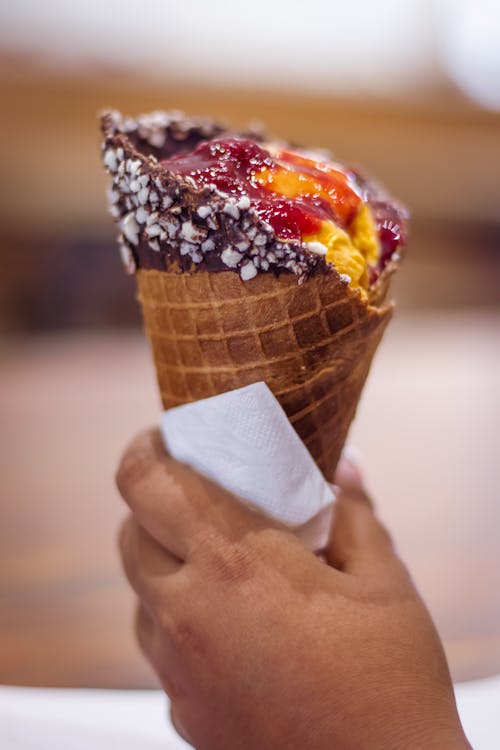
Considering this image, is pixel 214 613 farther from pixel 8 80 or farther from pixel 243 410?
pixel 8 80

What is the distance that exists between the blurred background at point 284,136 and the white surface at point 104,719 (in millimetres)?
506

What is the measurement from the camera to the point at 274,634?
732 millimetres

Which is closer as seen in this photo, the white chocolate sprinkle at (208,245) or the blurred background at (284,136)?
the white chocolate sprinkle at (208,245)

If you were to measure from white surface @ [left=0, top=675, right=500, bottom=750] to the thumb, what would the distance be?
0.29 m

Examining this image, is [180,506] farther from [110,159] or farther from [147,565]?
[110,159]

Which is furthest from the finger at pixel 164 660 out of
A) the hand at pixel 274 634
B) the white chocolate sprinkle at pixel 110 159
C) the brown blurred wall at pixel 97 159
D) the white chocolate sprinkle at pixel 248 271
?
the brown blurred wall at pixel 97 159

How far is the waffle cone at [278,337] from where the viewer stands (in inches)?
31.6

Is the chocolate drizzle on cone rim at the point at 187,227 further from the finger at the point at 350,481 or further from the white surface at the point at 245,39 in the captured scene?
the white surface at the point at 245,39

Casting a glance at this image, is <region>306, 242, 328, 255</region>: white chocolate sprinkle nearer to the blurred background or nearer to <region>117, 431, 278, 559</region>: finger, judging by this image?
<region>117, 431, 278, 559</region>: finger

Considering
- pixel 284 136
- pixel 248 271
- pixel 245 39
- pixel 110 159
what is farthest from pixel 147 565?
pixel 245 39

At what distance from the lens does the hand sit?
27.4 inches

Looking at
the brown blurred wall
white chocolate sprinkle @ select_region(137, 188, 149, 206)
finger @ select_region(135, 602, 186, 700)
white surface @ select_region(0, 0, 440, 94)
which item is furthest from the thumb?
white surface @ select_region(0, 0, 440, 94)

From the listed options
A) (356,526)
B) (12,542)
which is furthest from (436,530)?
(12,542)

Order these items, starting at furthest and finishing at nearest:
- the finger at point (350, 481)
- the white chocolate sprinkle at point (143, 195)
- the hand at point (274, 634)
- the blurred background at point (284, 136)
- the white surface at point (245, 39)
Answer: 1. the white surface at point (245, 39)
2. the blurred background at point (284, 136)
3. the finger at point (350, 481)
4. the white chocolate sprinkle at point (143, 195)
5. the hand at point (274, 634)
